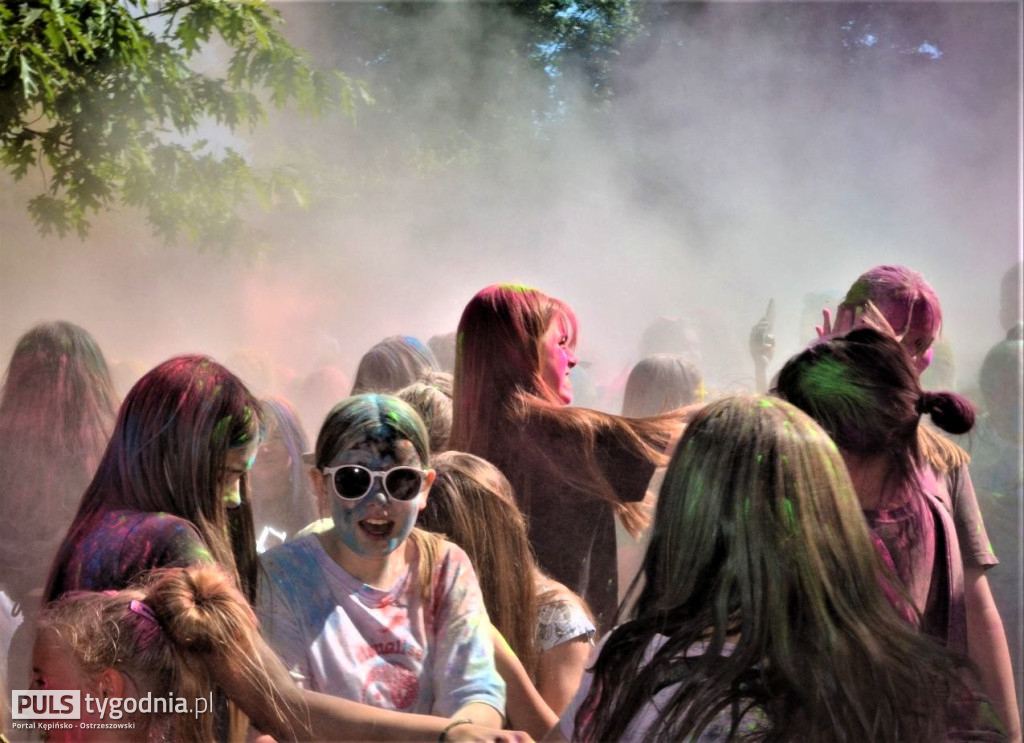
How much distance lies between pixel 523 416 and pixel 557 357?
0.50 ft

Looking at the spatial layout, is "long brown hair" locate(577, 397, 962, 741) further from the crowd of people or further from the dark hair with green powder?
the dark hair with green powder

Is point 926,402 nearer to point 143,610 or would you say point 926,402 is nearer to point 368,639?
point 368,639

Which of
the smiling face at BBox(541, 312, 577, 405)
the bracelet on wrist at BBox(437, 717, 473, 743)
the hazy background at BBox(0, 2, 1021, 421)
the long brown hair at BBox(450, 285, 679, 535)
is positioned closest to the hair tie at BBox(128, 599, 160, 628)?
the bracelet on wrist at BBox(437, 717, 473, 743)

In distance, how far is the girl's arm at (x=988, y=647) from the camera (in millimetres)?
2025

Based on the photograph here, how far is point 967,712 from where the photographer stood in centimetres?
156

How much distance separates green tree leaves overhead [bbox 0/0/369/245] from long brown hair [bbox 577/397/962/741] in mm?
1925

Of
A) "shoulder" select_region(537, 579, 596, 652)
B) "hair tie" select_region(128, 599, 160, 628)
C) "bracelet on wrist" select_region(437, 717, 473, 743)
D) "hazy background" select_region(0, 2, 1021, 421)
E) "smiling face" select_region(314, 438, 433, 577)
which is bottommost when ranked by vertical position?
"bracelet on wrist" select_region(437, 717, 473, 743)

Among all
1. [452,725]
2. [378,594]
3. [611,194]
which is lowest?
[452,725]

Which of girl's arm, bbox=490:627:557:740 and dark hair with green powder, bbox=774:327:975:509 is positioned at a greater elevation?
dark hair with green powder, bbox=774:327:975:509

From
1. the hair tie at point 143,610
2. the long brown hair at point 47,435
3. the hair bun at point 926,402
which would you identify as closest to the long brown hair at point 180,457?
the hair tie at point 143,610

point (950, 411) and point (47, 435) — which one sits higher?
point (47, 435)

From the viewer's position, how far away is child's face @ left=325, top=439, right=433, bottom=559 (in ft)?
6.04

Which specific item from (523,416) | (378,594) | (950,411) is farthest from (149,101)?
(950,411)

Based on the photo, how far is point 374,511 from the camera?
72.5 inches
